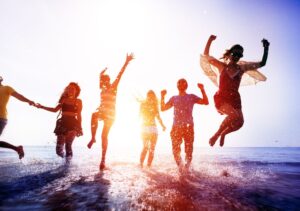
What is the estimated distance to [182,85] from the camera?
8.04 m

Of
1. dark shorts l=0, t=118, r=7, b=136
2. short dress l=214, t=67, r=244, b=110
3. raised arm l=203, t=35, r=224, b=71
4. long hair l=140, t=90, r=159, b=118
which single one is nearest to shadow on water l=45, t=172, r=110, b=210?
short dress l=214, t=67, r=244, b=110

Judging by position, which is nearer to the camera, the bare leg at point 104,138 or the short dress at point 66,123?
the bare leg at point 104,138

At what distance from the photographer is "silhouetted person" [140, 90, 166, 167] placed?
348 inches

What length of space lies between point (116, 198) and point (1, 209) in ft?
4.39

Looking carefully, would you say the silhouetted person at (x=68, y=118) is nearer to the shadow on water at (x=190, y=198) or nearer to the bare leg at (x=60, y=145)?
the bare leg at (x=60, y=145)

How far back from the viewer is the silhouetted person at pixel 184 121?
25.4 feet

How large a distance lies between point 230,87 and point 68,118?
5.27 meters

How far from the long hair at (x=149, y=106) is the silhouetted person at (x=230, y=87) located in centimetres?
236

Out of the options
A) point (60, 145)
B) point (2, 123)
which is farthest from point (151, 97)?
point (2, 123)

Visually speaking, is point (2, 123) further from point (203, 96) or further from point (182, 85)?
point (203, 96)

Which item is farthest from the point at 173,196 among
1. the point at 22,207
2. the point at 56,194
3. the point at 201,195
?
the point at 22,207

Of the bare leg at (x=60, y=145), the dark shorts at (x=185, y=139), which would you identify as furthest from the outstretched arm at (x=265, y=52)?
the bare leg at (x=60, y=145)

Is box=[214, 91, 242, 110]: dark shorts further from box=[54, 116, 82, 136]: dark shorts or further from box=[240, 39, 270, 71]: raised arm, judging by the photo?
box=[54, 116, 82, 136]: dark shorts

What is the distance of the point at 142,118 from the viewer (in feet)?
29.6
